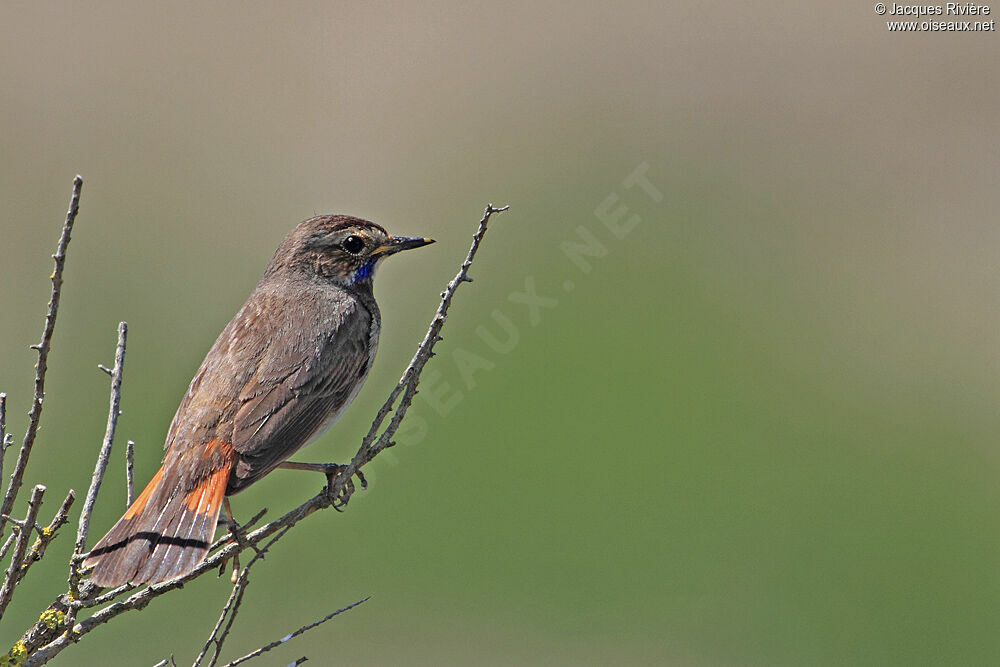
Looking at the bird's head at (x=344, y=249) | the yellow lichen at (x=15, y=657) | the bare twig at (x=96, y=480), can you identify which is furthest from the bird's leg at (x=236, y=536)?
the bird's head at (x=344, y=249)

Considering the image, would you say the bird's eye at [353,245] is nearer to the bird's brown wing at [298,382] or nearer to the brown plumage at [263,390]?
the brown plumage at [263,390]

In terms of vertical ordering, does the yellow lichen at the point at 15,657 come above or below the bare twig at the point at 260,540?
below

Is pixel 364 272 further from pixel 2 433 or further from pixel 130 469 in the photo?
pixel 2 433

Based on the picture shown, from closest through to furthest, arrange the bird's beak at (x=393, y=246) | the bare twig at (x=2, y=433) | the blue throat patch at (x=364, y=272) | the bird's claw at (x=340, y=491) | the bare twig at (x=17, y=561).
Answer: the bare twig at (x=17, y=561) < the bare twig at (x=2, y=433) < the bird's claw at (x=340, y=491) < the bird's beak at (x=393, y=246) < the blue throat patch at (x=364, y=272)

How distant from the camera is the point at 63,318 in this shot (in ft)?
36.5

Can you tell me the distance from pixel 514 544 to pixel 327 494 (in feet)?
18.7

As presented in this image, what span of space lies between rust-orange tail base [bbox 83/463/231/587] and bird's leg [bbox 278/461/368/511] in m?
0.39

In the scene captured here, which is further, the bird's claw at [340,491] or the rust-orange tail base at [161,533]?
the bird's claw at [340,491]

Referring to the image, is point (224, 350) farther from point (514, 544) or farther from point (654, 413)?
point (654, 413)

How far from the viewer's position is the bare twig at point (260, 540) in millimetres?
3461

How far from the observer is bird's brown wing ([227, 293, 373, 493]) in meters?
5.02

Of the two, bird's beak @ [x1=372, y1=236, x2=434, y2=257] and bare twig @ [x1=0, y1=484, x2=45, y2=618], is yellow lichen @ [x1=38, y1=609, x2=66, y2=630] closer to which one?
bare twig @ [x1=0, y1=484, x2=45, y2=618]

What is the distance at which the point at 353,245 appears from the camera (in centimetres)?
611

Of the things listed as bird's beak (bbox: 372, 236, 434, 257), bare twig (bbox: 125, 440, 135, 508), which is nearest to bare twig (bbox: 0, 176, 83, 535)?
bare twig (bbox: 125, 440, 135, 508)
